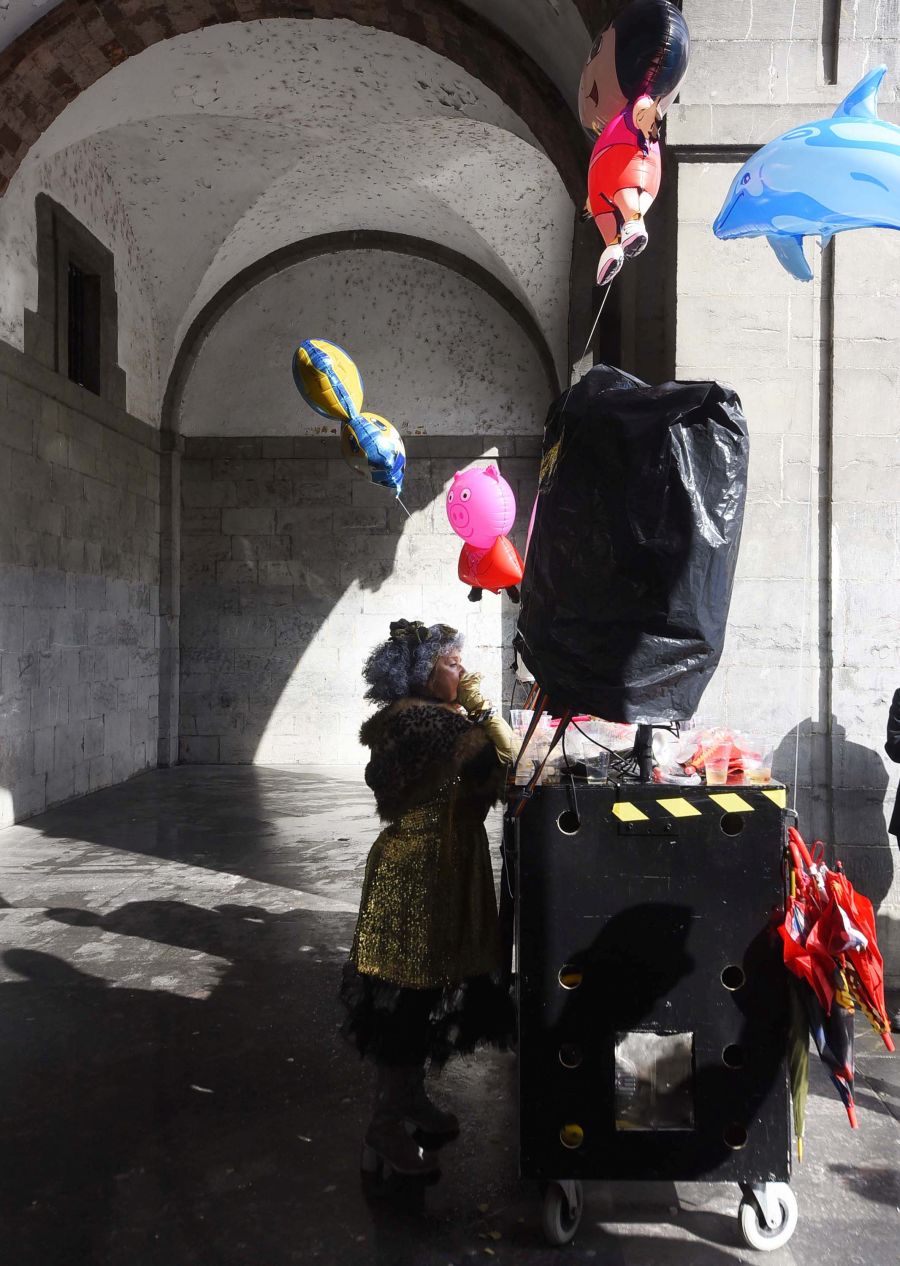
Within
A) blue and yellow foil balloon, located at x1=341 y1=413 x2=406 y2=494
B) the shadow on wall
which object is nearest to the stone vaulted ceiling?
blue and yellow foil balloon, located at x1=341 y1=413 x2=406 y2=494

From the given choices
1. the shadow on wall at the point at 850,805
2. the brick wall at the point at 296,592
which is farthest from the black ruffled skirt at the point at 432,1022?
the brick wall at the point at 296,592

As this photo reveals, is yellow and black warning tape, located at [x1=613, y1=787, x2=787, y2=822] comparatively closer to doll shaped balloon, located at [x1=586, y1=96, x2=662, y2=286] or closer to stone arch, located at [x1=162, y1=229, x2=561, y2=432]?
doll shaped balloon, located at [x1=586, y1=96, x2=662, y2=286]

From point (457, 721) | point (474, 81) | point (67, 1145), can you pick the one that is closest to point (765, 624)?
point (457, 721)

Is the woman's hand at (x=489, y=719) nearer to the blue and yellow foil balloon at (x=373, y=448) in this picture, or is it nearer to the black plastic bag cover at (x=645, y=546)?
the black plastic bag cover at (x=645, y=546)

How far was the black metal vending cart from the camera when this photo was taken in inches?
102

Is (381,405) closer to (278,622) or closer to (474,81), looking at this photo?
(278,622)

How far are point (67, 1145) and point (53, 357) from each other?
7.88m

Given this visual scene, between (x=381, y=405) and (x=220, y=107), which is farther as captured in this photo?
(x=381, y=405)

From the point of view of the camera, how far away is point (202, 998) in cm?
443

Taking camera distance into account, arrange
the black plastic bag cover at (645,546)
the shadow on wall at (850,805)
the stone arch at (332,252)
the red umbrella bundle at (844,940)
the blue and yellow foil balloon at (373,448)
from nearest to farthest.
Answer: the red umbrella bundle at (844,940), the black plastic bag cover at (645,546), the shadow on wall at (850,805), the blue and yellow foil balloon at (373,448), the stone arch at (332,252)

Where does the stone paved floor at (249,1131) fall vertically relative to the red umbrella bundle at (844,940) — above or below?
below

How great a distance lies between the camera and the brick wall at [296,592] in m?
12.5

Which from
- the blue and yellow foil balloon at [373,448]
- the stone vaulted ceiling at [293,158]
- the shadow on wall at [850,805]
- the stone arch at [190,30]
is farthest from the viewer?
the stone vaulted ceiling at [293,158]

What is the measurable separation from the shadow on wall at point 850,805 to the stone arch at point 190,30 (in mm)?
4509
